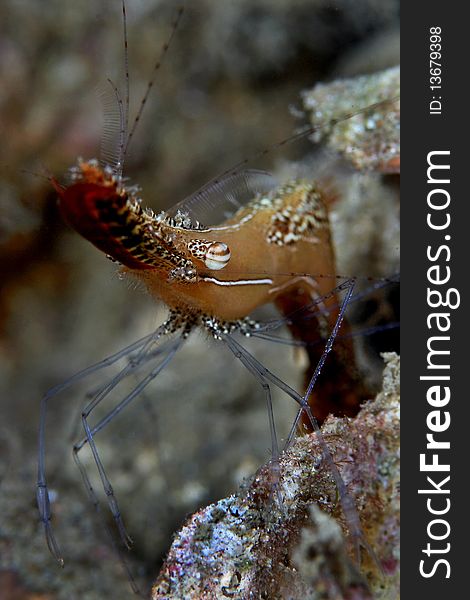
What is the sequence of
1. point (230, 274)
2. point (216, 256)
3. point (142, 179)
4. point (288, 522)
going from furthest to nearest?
point (142, 179), point (230, 274), point (216, 256), point (288, 522)

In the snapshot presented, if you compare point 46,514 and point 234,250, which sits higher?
point 234,250

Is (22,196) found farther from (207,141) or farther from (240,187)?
(240,187)

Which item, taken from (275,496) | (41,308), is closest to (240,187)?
(275,496)

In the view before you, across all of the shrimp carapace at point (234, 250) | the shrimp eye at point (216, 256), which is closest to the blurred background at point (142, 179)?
the shrimp carapace at point (234, 250)

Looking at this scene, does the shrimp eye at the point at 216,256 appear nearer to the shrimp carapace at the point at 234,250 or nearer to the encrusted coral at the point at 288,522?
the shrimp carapace at the point at 234,250

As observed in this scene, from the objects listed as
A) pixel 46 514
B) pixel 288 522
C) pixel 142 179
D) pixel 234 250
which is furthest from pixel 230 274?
pixel 142 179

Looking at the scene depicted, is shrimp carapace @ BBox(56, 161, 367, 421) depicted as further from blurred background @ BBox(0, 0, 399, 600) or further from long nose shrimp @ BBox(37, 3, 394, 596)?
blurred background @ BBox(0, 0, 399, 600)

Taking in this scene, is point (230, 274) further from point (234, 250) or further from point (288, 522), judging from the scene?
point (288, 522)
